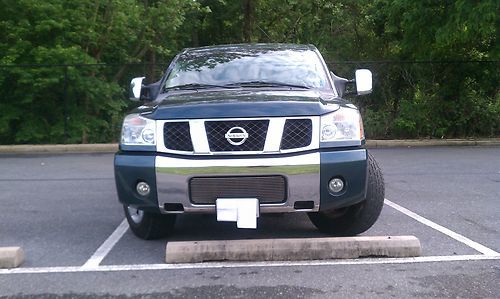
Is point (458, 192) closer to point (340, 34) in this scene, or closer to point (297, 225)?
point (297, 225)

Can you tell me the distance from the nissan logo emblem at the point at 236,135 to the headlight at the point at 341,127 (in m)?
0.60

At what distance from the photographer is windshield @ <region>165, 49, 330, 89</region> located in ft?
17.2

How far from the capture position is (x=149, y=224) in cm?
488

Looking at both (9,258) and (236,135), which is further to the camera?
(9,258)

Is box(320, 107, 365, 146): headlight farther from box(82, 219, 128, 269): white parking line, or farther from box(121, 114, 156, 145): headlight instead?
box(82, 219, 128, 269): white parking line

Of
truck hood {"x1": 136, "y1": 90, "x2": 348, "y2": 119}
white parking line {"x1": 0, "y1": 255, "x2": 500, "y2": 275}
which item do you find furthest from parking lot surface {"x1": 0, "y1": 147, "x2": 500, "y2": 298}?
truck hood {"x1": 136, "y1": 90, "x2": 348, "y2": 119}

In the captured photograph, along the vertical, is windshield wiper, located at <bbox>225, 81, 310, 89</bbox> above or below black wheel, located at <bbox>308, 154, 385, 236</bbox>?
above

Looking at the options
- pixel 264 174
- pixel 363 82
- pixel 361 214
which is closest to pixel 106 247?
pixel 264 174

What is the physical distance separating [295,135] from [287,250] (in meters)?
0.94

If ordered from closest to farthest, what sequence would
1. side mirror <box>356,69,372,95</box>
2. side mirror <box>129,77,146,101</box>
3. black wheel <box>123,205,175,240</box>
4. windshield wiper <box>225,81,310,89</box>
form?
black wheel <box>123,205,175,240</box>, windshield wiper <box>225,81,310,89</box>, side mirror <box>356,69,372,95</box>, side mirror <box>129,77,146,101</box>

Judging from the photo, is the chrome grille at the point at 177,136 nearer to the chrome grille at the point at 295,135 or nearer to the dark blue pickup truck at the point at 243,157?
the dark blue pickup truck at the point at 243,157

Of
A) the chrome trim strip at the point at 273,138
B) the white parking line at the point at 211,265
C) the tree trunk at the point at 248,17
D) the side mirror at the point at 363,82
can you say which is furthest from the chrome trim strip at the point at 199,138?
the tree trunk at the point at 248,17

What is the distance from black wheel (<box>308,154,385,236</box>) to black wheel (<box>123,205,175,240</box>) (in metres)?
1.45

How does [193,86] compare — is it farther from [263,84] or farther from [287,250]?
[287,250]
